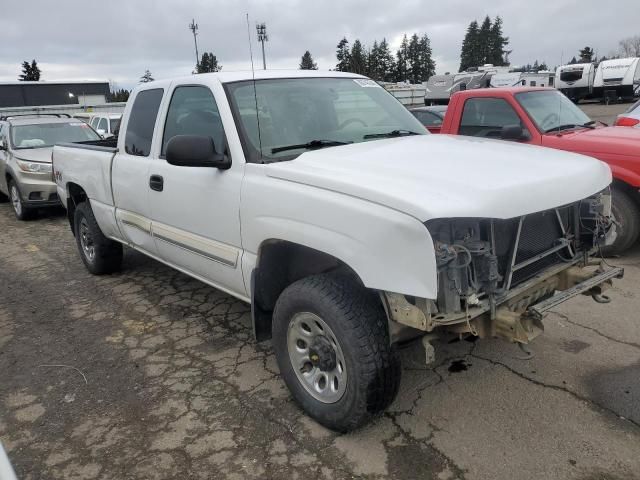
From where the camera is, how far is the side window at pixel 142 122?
426 centimetres

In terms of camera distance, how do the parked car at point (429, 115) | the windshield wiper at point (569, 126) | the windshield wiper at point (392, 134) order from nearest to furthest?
1. the windshield wiper at point (392, 134)
2. the windshield wiper at point (569, 126)
3. the parked car at point (429, 115)

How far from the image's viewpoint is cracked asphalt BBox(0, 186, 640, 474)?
2.71 metres

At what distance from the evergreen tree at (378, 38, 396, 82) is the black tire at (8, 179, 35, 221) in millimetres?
63089

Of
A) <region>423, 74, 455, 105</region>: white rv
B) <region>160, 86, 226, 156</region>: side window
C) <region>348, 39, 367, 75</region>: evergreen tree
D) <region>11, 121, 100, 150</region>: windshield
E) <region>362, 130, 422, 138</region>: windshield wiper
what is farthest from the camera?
<region>423, 74, 455, 105</region>: white rv

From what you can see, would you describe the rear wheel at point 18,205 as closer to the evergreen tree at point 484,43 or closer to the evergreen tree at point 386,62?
the evergreen tree at point 386,62

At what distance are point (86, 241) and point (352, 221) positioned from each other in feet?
14.1

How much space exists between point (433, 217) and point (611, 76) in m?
30.8

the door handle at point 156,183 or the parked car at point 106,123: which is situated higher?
the door handle at point 156,183

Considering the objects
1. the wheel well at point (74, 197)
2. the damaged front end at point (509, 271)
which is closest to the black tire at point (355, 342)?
the damaged front end at point (509, 271)

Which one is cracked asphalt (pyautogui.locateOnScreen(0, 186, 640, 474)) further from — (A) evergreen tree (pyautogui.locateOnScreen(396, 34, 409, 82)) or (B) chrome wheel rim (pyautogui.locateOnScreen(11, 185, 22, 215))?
(A) evergreen tree (pyautogui.locateOnScreen(396, 34, 409, 82))

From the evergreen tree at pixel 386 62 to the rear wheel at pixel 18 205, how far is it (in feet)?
207

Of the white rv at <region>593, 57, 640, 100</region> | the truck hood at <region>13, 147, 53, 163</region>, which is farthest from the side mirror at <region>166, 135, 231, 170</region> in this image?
the white rv at <region>593, 57, 640, 100</region>

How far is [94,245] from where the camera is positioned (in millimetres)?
5590

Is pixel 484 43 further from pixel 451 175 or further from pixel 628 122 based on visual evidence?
pixel 451 175
